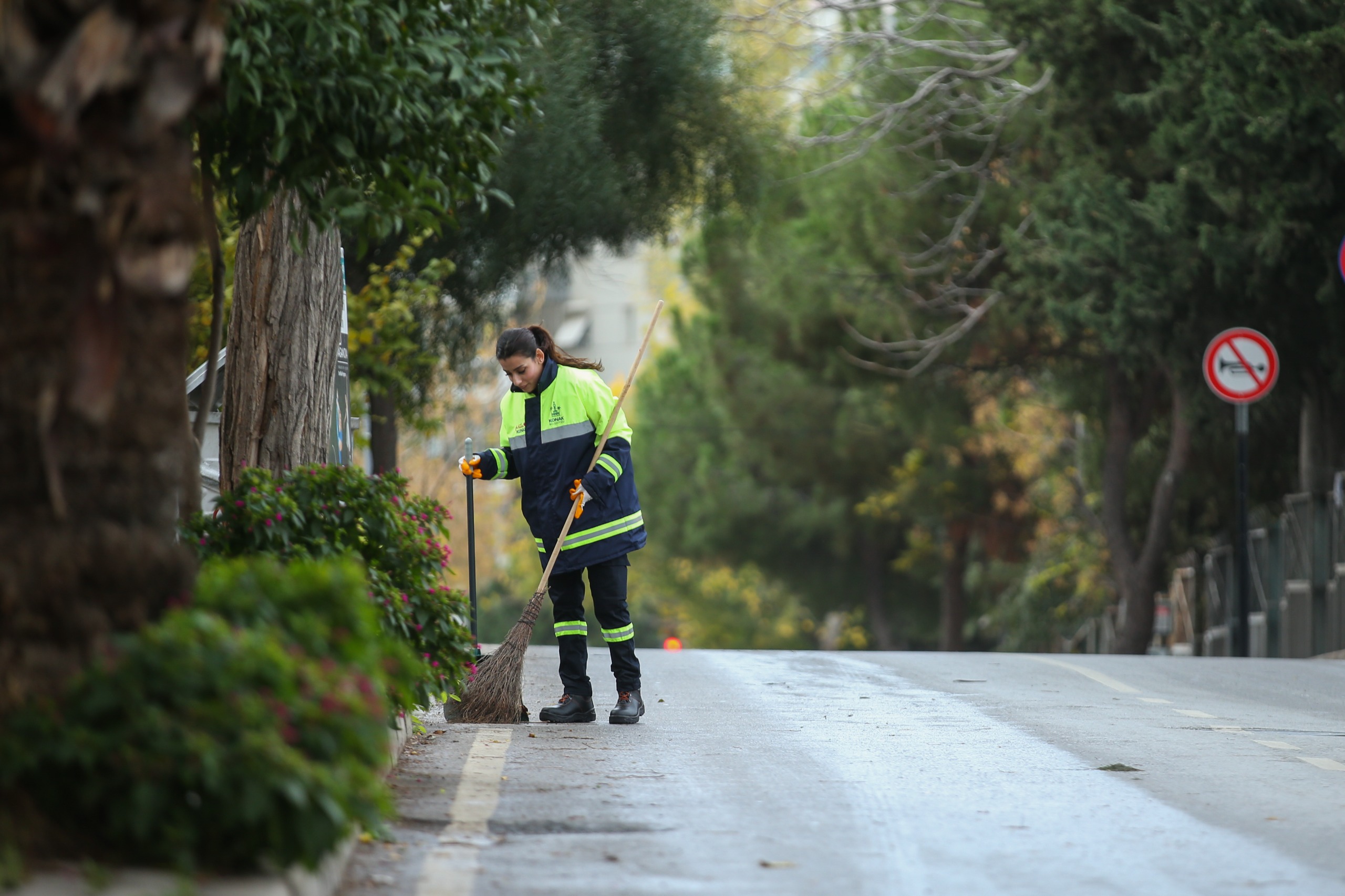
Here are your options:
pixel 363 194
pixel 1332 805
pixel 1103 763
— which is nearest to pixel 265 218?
pixel 363 194

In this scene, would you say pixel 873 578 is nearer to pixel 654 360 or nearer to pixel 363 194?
pixel 654 360

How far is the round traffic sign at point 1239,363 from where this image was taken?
57.3 ft

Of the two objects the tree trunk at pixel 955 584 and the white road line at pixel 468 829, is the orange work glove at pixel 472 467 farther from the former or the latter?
the tree trunk at pixel 955 584

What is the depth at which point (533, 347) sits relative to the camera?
28.5 ft

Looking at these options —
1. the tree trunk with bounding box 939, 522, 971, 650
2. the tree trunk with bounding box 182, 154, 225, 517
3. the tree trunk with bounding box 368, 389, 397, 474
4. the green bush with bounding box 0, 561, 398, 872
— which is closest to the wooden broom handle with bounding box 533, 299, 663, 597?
the tree trunk with bounding box 182, 154, 225, 517

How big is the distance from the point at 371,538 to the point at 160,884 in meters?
3.23

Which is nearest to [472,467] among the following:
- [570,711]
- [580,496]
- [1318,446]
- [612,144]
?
[580,496]

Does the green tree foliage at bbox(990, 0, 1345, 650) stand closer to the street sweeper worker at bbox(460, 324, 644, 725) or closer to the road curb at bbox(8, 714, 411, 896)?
the street sweeper worker at bbox(460, 324, 644, 725)

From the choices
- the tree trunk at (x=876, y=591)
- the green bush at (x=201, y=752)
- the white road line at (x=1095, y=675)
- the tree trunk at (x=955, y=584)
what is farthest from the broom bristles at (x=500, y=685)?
the tree trunk at (x=876, y=591)

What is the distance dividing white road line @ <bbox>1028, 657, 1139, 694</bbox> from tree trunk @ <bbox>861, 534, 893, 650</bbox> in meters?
25.1

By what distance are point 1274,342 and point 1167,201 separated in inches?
78.5

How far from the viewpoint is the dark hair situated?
340 inches

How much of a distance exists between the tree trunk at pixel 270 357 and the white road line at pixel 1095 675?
512 cm

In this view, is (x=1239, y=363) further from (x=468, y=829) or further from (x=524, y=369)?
(x=468, y=829)
